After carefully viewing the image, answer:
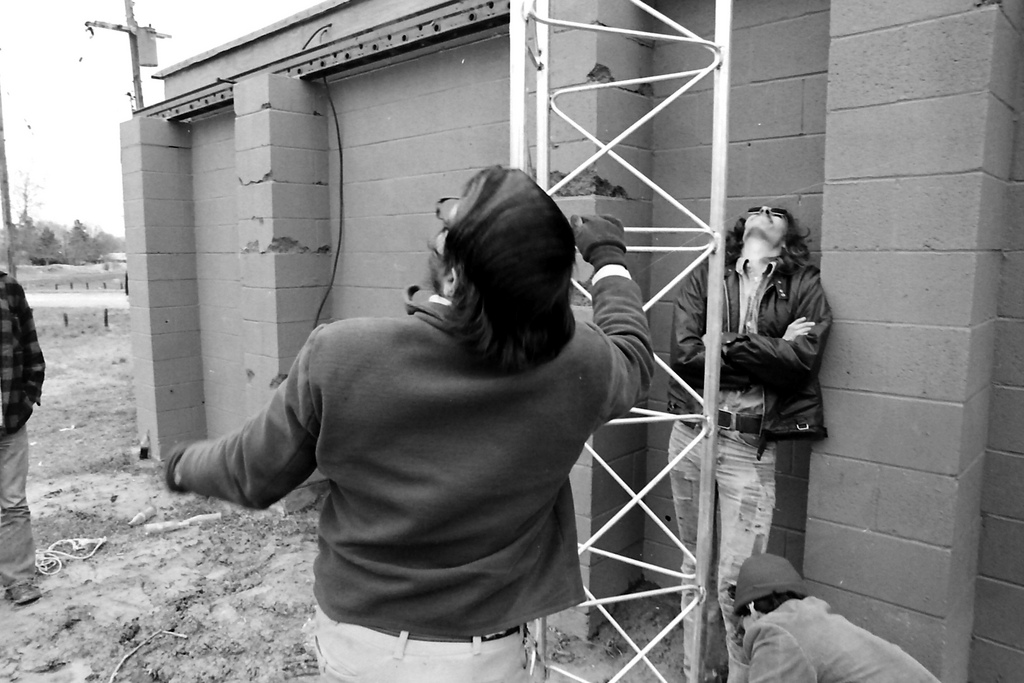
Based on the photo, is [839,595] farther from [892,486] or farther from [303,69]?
[303,69]

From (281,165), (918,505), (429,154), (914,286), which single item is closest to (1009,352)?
(914,286)

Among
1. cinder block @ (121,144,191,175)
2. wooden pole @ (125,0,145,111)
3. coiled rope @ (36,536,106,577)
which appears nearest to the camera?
coiled rope @ (36,536,106,577)

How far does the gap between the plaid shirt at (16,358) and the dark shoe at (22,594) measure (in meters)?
0.93

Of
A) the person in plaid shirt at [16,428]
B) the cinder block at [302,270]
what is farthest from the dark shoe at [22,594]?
the cinder block at [302,270]

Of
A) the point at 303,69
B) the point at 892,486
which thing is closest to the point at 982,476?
the point at 892,486

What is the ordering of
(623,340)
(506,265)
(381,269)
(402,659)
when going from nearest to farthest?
(506,265)
(402,659)
(623,340)
(381,269)

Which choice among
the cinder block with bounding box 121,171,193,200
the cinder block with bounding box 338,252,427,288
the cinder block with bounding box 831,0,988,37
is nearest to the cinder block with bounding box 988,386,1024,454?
the cinder block with bounding box 831,0,988,37

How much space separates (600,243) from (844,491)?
→ 176 cm

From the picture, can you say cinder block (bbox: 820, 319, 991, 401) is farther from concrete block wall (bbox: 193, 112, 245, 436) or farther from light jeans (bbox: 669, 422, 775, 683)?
concrete block wall (bbox: 193, 112, 245, 436)

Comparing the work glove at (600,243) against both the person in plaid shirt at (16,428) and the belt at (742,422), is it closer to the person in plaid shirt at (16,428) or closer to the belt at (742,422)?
the belt at (742,422)

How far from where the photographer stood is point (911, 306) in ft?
8.77

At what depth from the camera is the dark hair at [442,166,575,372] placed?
1129 mm

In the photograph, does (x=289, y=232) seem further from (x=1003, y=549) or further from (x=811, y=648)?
(x=1003, y=549)

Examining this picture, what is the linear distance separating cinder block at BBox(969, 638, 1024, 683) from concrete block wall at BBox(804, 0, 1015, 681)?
11 centimetres
